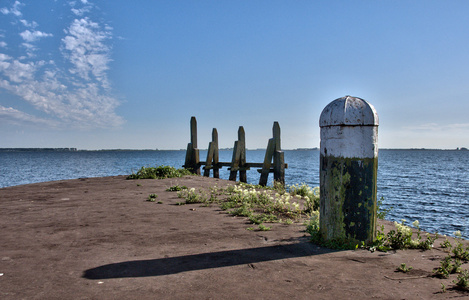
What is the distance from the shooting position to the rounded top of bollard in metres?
4.42

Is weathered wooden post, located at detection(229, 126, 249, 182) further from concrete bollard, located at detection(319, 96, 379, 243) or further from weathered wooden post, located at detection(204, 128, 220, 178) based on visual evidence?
concrete bollard, located at detection(319, 96, 379, 243)

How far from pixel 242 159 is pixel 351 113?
1299 centimetres

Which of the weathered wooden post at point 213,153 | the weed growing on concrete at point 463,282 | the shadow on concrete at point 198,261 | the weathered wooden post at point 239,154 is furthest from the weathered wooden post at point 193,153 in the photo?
the weed growing on concrete at point 463,282

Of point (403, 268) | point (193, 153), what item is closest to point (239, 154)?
point (193, 153)

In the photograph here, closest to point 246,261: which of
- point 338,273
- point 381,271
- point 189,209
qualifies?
point 338,273

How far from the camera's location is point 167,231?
220 inches

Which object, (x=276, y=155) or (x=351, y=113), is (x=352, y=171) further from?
(x=276, y=155)

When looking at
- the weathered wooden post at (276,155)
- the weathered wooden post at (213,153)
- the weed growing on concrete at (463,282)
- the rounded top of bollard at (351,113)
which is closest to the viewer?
the weed growing on concrete at (463,282)

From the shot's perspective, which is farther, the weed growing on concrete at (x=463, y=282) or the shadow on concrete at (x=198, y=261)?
the shadow on concrete at (x=198, y=261)

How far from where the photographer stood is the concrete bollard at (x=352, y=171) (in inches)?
175

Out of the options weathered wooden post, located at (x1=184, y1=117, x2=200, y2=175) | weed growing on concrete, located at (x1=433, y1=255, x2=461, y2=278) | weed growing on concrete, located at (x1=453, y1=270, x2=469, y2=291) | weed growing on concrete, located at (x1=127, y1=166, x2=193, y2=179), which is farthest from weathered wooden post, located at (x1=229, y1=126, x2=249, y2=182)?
weed growing on concrete, located at (x1=453, y1=270, x2=469, y2=291)

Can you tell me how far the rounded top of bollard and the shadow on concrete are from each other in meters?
1.84

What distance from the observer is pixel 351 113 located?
4.42m

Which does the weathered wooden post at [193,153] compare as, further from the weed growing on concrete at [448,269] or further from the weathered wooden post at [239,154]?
the weed growing on concrete at [448,269]
